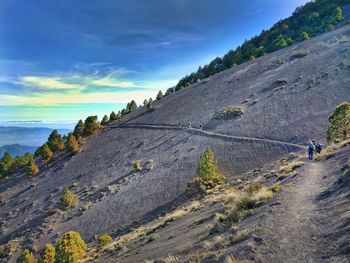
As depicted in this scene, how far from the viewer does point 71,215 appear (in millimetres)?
54312

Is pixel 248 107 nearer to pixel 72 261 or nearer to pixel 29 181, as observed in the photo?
pixel 72 261

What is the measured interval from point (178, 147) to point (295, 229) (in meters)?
49.5

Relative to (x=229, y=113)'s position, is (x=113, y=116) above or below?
above

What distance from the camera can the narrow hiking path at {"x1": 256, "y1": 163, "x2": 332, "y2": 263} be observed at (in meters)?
10.9

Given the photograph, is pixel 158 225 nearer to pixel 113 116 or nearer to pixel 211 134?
pixel 211 134

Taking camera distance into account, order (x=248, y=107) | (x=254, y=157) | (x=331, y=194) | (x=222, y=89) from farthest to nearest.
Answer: (x=222, y=89)
(x=248, y=107)
(x=254, y=157)
(x=331, y=194)

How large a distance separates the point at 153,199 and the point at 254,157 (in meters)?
14.2

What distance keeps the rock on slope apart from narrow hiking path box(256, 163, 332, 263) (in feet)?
85.3

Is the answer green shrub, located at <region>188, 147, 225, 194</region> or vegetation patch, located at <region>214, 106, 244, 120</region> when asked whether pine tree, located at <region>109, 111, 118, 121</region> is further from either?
green shrub, located at <region>188, 147, 225, 194</region>

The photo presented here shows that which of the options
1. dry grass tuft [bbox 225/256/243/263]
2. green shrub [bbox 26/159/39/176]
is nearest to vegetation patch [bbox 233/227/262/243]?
dry grass tuft [bbox 225/256/243/263]

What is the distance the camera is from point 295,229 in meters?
12.7

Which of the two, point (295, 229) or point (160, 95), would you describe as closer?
point (295, 229)

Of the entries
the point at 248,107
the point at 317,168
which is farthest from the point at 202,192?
the point at 248,107

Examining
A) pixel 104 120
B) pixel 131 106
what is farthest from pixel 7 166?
pixel 131 106
